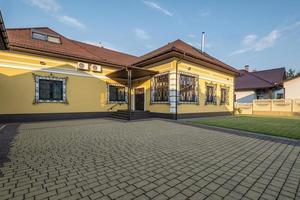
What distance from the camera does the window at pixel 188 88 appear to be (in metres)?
11.8

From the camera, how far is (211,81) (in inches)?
564

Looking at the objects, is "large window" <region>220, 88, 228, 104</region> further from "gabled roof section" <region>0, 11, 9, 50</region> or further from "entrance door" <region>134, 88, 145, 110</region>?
"gabled roof section" <region>0, 11, 9, 50</region>

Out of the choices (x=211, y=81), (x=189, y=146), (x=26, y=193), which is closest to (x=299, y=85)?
(x=211, y=81)

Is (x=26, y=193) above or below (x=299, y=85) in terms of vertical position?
below

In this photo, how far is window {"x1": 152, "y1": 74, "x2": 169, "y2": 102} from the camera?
11.9 metres


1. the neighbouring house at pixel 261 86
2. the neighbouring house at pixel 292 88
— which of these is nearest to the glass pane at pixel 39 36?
the neighbouring house at pixel 261 86

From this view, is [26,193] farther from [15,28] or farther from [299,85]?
[299,85]

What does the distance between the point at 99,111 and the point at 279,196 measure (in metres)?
12.7

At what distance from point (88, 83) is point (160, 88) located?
572 cm

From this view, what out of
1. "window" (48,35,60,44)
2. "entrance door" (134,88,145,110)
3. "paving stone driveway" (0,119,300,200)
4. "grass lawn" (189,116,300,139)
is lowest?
"grass lawn" (189,116,300,139)

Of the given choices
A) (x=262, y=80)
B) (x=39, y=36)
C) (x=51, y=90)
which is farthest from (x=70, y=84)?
(x=262, y=80)

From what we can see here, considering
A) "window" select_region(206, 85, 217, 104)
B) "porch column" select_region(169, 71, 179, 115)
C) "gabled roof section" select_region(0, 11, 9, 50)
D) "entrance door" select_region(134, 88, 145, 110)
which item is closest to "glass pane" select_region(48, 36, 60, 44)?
"entrance door" select_region(134, 88, 145, 110)

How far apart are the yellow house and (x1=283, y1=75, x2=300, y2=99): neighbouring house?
13042 mm

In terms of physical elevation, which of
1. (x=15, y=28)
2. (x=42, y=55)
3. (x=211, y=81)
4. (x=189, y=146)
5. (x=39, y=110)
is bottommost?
(x=189, y=146)
